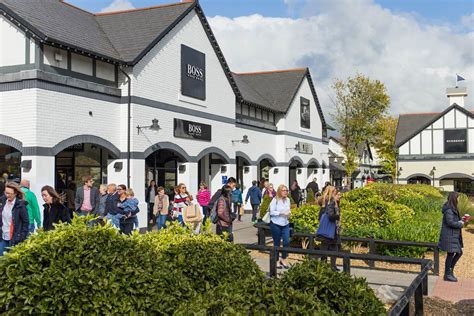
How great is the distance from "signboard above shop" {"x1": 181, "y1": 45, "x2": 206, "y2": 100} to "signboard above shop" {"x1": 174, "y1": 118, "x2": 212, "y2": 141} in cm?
110

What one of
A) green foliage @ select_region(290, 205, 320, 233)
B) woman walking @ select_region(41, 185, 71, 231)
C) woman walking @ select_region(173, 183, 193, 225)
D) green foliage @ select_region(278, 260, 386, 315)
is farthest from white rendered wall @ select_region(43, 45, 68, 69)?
green foliage @ select_region(278, 260, 386, 315)

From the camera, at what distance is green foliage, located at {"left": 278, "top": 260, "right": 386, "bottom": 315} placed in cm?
381

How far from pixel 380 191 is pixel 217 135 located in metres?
7.06

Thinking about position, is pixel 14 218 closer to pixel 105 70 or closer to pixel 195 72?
pixel 105 70

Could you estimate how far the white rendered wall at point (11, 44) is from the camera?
1318 cm

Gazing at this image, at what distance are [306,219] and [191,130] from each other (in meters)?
7.85

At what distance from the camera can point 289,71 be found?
32688mm

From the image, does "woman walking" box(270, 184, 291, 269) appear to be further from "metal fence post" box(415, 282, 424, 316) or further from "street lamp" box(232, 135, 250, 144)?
"street lamp" box(232, 135, 250, 144)

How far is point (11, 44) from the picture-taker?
13273 mm

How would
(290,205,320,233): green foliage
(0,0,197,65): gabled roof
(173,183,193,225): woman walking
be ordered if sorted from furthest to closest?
(173,183,193,225): woman walking < (0,0,197,65): gabled roof < (290,205,320,233): green foliage

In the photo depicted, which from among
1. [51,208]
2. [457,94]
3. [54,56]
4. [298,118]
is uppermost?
[457,94]

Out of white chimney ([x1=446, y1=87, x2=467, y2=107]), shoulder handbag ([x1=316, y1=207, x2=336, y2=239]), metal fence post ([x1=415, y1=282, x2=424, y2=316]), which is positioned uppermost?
white chimney ([x1=446, y1=87, x2=467, y2=107])

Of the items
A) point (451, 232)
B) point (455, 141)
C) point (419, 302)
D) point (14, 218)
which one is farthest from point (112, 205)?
point (455, 141)

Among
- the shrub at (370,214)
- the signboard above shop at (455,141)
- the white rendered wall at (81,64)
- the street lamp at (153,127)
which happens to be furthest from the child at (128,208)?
the signboard above shop at (455,141)
